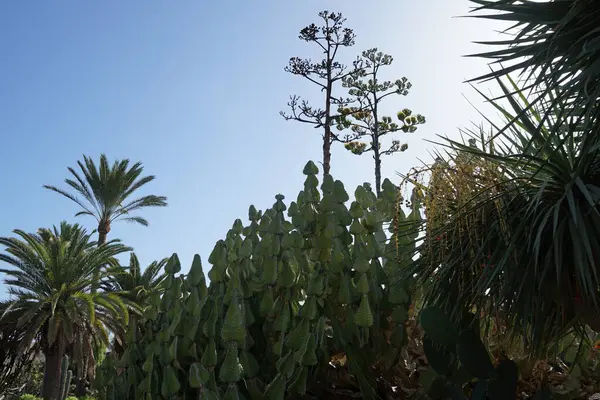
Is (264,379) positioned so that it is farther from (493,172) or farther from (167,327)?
(493,172)

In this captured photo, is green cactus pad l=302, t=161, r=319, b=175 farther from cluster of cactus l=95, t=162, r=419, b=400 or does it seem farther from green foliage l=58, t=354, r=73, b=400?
green foliage l=58, t=354, r=73, b=400

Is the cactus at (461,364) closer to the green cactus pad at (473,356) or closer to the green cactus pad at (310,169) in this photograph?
the green cactus pad at (473,356)

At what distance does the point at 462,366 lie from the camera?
9.91 feet

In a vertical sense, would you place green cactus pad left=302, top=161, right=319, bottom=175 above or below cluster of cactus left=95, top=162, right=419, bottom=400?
above

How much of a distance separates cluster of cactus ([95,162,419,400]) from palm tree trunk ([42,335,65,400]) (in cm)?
1642

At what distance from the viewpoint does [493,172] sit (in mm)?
3545

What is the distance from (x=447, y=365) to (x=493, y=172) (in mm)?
1098

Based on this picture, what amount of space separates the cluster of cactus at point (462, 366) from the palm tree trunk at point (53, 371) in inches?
699

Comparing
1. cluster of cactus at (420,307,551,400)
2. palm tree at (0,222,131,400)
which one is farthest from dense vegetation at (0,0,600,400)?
palm tree at (0,222,131,400)

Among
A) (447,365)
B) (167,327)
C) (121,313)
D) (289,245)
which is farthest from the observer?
(121,313)

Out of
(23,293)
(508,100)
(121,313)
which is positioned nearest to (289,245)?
(508,100)

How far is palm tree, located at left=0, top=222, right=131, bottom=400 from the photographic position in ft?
60.2

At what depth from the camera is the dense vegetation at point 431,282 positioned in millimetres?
3150

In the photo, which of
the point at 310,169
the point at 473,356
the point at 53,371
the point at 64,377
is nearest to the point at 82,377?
the point at 53,371
